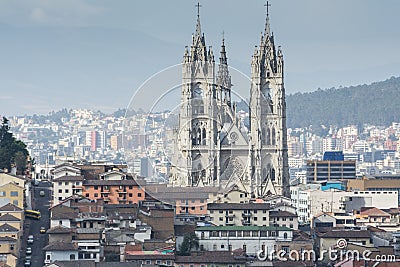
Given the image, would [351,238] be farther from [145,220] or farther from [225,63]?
[225,63]

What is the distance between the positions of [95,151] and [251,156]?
110 m

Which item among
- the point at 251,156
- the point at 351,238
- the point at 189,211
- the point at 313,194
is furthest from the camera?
the point at 251,156

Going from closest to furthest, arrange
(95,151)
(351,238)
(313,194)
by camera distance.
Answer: (351,238), (313,194), (95,151)

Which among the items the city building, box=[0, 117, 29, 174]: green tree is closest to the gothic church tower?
box=[0, 117, 29, 174]: green tree

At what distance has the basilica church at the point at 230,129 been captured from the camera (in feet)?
219

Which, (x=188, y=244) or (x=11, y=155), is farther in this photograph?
(x=11, y=155)

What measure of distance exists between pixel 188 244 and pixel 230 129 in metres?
24.5

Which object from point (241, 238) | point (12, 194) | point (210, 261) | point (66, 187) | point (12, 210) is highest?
point (66, 187)

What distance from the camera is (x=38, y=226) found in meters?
47.3

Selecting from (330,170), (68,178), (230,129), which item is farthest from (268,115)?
(330,170)

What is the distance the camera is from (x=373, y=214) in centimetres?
5716

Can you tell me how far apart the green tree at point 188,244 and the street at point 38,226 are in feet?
14.2

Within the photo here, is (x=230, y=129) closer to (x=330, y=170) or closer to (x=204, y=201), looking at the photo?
(x=204, y=201)

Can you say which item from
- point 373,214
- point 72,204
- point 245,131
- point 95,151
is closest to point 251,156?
point 245,131
